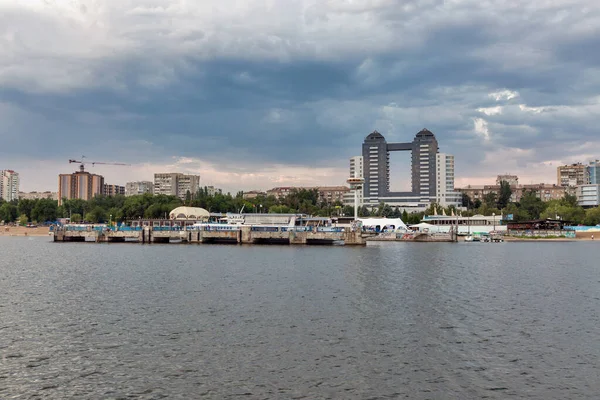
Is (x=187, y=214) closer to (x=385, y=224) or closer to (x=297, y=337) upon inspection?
(x=385, y=224)

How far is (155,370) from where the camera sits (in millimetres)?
23516

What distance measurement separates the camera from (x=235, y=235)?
4968 inches

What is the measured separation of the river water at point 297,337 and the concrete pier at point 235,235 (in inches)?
2517

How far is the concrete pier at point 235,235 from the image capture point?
393 feet

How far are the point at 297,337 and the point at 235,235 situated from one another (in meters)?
97.9

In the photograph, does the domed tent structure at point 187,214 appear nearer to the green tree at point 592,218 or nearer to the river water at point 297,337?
the green tree at point 592,218

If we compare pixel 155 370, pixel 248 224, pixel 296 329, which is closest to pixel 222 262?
pixel 296 329

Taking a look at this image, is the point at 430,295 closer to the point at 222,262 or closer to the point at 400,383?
the point at 400,383

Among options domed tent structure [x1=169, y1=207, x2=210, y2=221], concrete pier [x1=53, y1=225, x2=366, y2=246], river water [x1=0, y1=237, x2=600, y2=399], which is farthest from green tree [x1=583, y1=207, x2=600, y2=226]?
river water [x1=0, y1=237, x2=600, y2=399]

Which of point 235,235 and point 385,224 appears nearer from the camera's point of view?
point 235,235

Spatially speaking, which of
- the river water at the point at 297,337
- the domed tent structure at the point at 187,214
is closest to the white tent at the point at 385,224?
the domed tent structure at the point at 187,214

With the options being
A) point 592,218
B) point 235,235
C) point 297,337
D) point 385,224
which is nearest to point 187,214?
point 385,224

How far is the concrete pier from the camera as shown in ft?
393

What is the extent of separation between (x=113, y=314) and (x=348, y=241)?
85640 mm
